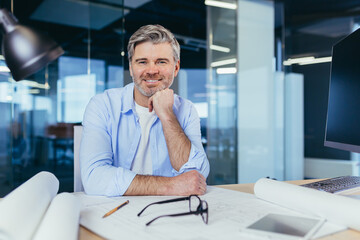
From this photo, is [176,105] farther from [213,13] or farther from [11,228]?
[213,13]

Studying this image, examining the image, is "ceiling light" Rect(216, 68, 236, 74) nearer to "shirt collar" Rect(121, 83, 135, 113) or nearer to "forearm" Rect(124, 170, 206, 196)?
"shirt collar" Rect(121, 83, 135, 113)

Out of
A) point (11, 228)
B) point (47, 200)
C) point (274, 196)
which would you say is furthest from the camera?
point (274, 196)

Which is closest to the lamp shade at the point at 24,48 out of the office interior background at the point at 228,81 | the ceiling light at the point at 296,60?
the office interior background at the point at 228,81

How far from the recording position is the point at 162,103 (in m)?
1.48

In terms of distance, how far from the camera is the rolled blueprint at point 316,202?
0.70 metres

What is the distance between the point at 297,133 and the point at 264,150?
76cm

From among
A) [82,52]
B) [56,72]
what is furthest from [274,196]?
[82,52]

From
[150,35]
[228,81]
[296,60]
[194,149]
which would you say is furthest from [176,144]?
[296,60]

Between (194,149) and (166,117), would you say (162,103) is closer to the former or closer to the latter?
(166,117)

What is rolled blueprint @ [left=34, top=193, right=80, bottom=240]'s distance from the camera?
1.68 ft

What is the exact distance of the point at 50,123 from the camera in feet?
15.9

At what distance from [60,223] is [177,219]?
28 cm

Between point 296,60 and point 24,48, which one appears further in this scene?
point 296,60

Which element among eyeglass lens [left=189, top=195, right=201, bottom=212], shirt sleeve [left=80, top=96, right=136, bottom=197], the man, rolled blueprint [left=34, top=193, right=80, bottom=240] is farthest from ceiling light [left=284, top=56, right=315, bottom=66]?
rolled blueprint [left=34, top=193, right=80, bottom=240]
